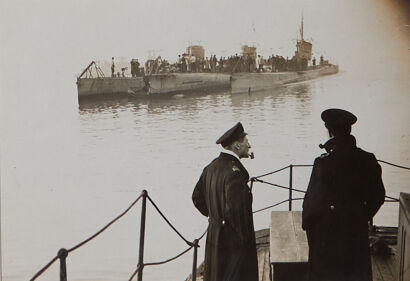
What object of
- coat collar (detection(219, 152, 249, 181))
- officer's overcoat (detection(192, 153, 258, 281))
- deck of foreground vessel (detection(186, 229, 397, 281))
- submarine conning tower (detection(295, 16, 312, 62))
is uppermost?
submarine conning tower (detection(295, 16, 312, 62))

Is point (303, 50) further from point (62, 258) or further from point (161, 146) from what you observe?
point (62, 258)

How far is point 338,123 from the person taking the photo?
237 centimetres

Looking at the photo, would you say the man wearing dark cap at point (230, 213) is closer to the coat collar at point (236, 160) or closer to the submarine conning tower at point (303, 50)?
the coat collar at point (236, 160)

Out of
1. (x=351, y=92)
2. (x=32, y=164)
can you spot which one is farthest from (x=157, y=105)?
(x=351, y=92)

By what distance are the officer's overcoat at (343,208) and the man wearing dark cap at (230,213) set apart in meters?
0.35

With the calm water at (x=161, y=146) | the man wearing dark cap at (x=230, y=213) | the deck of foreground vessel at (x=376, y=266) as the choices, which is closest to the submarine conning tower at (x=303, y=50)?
the calm water at (x=161, y=146)

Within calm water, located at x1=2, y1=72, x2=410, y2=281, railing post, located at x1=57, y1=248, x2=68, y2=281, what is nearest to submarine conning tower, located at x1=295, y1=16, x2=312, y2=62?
calm water, located at x1=2, y1=72, x2=410, y2=281

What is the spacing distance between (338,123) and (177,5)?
2.87 meters

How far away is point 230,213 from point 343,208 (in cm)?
58

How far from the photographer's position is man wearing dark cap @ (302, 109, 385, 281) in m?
2.38

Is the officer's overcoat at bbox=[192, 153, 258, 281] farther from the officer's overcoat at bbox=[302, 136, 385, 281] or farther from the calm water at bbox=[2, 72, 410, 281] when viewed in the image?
the calm water at bbox=[2, 72, 410, 281]

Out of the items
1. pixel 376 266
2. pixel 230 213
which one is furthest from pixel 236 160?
pixel 376 266

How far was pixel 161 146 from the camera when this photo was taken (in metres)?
5.39

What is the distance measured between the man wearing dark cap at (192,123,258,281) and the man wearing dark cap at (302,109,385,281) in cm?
35
